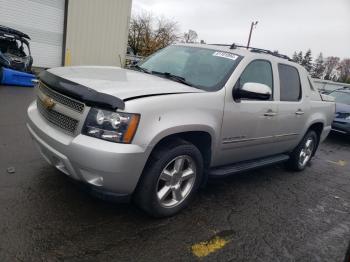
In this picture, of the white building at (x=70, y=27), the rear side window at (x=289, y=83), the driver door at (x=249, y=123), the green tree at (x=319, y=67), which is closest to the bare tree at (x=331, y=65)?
the green tree at (x=319, y=67)

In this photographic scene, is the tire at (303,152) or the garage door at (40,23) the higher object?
the garage door at (40,23)

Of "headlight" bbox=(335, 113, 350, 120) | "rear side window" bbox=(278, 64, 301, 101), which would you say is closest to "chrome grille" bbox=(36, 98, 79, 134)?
"rear side window" bbox=(278, 64, 301, 101)

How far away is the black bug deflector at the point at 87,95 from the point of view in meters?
2.62

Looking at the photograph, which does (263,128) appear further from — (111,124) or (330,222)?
(111,124)

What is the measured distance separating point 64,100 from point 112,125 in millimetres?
604

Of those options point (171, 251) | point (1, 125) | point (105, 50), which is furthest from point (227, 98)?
point (105, 50)

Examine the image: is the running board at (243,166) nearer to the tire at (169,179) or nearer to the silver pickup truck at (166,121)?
the silver pickup truck at (166,121)

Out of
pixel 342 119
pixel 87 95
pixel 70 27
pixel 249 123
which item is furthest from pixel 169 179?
pixel 70 27

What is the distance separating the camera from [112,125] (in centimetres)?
A: 266

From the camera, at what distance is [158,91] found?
2.97 meters

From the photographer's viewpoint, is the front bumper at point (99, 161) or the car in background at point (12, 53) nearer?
the front bumper at point (99, 161)

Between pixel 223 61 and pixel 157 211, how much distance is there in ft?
6.26

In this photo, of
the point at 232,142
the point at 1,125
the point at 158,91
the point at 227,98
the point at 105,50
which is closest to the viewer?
the point at 158,91

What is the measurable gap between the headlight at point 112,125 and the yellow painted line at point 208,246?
1.14 meters
